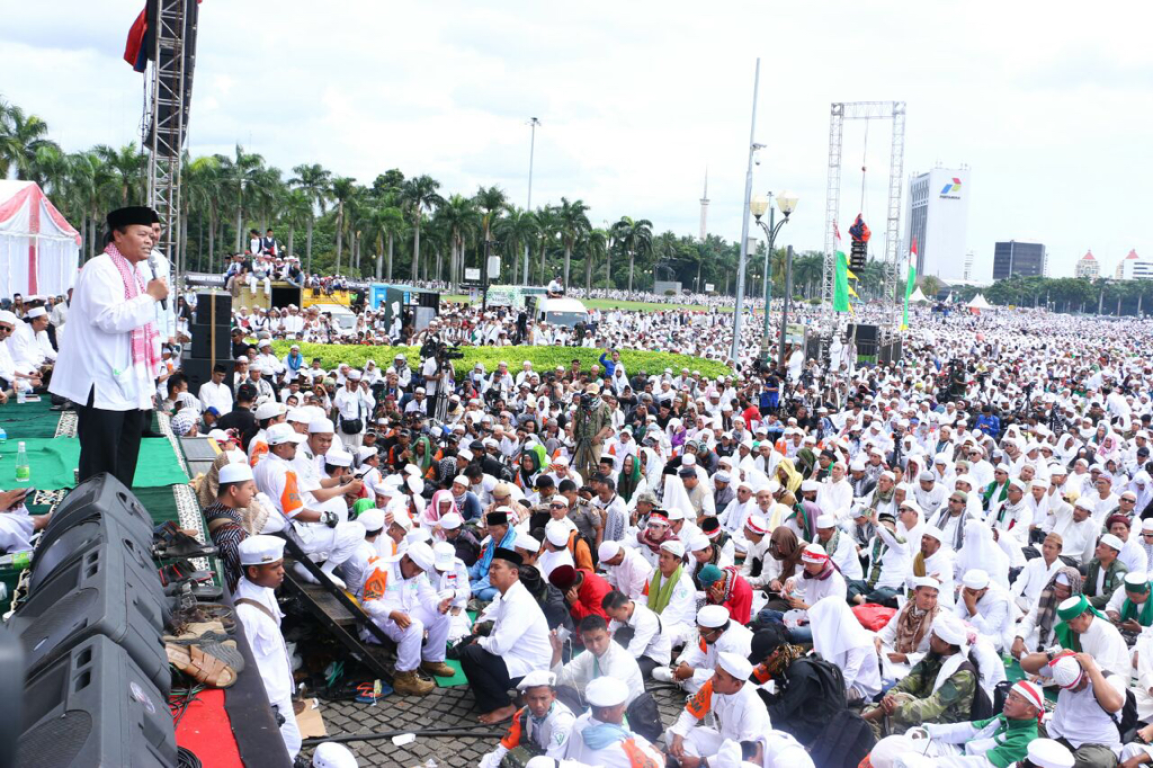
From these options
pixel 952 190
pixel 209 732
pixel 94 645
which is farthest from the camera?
pixel 952 190

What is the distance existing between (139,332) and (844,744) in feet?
13.0

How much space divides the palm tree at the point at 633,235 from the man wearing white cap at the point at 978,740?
51105mm

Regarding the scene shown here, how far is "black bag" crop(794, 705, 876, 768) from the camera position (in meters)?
4.66

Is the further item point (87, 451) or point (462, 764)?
point (462, 764)

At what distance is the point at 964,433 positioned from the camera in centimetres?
1304

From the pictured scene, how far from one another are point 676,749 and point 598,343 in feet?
65.3

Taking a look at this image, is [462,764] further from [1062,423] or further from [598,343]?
[598,343]

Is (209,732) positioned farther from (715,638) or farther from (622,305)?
(622,305)

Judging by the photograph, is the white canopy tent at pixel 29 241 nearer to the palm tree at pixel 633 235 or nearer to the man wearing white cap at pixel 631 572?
the man wearing white cap at pixel 631 572

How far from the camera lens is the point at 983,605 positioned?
6.45m

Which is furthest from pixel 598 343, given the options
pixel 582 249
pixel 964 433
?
pixel 582 249

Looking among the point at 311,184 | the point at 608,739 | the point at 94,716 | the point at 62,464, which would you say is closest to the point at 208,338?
the point at 62,464

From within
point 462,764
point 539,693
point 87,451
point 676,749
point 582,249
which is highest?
point 582,249

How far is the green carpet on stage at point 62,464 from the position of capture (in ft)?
17.7
